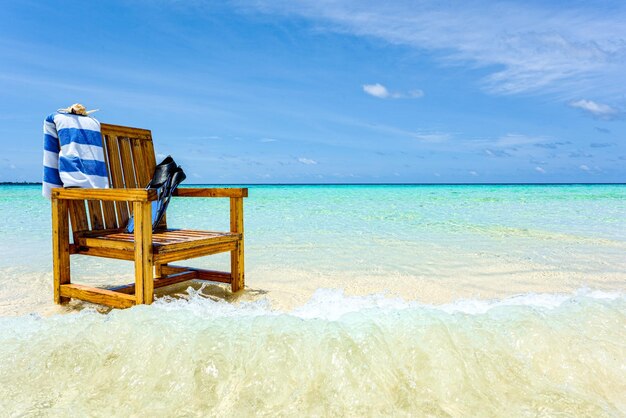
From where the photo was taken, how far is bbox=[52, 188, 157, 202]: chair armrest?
2.88 m

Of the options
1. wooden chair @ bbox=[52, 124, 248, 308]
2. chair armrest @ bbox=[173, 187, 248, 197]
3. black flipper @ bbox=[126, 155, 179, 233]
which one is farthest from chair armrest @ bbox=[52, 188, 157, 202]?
chair armrest @ bbox=[173, 187, 248, 197]

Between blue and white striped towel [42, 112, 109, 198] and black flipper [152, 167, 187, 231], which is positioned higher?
blue and white striped towel [42, 112, 109, 198]

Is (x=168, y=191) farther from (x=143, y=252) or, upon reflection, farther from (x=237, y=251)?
(x=143, y=252)

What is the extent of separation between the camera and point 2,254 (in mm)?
5422

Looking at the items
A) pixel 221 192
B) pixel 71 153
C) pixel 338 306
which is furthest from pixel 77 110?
pixel 338 306

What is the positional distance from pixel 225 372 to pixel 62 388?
2.35ft

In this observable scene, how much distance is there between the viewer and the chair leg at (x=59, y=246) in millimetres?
3311

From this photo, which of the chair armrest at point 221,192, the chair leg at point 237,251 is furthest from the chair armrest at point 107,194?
the chair leg at point 237,251

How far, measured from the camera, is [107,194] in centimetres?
300

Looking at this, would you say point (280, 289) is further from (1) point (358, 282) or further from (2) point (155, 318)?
(2) point (155, 318)

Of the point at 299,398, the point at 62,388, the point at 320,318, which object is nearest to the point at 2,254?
the point at 62,388

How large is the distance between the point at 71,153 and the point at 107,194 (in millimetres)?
660

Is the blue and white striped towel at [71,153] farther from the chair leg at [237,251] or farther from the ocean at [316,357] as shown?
the chair leg at [237,251]

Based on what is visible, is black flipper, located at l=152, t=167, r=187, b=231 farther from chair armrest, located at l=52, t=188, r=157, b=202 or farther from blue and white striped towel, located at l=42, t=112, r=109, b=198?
chair armrest, located at l=52, t=188, r=157, b=202
